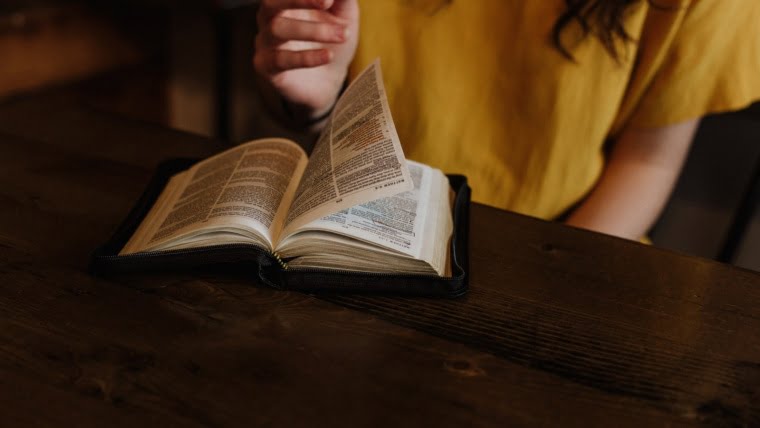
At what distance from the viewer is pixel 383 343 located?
0.52m

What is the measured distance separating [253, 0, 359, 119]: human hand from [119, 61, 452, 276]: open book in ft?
0.32

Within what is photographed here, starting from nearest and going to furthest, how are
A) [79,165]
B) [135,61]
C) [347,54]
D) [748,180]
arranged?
[79,165], [347,54], [748,180], [135,61]

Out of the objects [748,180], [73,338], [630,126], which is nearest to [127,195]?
[73,338]

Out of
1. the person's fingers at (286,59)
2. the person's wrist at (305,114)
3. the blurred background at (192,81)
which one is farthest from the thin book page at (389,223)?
the blurred background at (192,81)

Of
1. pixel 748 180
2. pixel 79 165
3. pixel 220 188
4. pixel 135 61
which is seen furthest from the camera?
pixel 135 61

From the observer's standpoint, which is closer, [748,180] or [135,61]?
[748,180]

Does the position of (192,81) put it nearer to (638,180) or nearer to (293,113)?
(293,113)

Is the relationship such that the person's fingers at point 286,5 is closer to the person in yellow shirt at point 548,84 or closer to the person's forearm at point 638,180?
the person in yellow shirt at point 548,84

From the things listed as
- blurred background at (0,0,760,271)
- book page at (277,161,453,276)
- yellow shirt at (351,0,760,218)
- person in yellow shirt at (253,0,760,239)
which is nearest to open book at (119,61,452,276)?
book page at (277,161,453,276)

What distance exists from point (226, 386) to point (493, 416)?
0.18 m

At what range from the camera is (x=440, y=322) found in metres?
0.55

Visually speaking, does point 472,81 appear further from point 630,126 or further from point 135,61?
point 135,61

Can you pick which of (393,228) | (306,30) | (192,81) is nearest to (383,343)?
(393,228)

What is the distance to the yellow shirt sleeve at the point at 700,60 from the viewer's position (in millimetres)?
845
